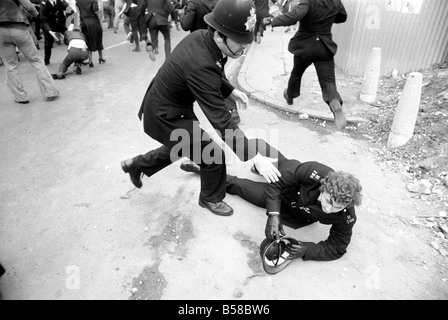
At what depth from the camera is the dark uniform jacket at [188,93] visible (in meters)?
2.06

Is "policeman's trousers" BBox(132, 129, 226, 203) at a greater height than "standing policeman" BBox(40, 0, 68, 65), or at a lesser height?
lesser

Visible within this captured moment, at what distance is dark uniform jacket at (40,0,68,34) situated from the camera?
662cm

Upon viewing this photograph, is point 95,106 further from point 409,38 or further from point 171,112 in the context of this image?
point 409,38

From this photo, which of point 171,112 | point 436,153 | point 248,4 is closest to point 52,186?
point 171,112

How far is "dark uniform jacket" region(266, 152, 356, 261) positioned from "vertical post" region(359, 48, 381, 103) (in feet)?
10.9

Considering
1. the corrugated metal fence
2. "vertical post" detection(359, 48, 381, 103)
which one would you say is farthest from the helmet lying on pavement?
the corrugated metal fence

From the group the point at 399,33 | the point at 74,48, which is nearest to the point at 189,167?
the point at 74,48

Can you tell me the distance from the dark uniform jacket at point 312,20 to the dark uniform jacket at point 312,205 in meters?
2.15

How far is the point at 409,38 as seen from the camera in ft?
18.7

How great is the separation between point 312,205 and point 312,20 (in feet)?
8.39

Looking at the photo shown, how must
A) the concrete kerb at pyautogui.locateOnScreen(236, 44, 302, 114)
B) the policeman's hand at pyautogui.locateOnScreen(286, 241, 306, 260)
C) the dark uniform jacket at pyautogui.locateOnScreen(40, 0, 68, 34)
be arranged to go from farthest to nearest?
the dark uniform jacket at pyautogui.locateOnScreen(40, 0, 68, 34)
the concrete kerb at pyautogui.locateOnScreen(236, 44, 302, 114)
the policeman's hand at pyautogui.locateOnScreen(286, 241, 306, 260)

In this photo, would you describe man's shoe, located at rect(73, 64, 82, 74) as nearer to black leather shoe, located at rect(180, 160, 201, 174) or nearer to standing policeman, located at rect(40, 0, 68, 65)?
standing policeman, located at rect(40, 0, 68, 65)

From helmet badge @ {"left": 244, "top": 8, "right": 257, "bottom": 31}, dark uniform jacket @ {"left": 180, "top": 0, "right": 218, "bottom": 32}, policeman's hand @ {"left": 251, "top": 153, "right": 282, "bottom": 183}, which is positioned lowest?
policeman's hand @ {"left": 251, "top": 153, "right": 282, "bottom": 183}

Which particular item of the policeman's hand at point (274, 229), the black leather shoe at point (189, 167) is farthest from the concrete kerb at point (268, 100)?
the policeman's hand at point (274, 229)
